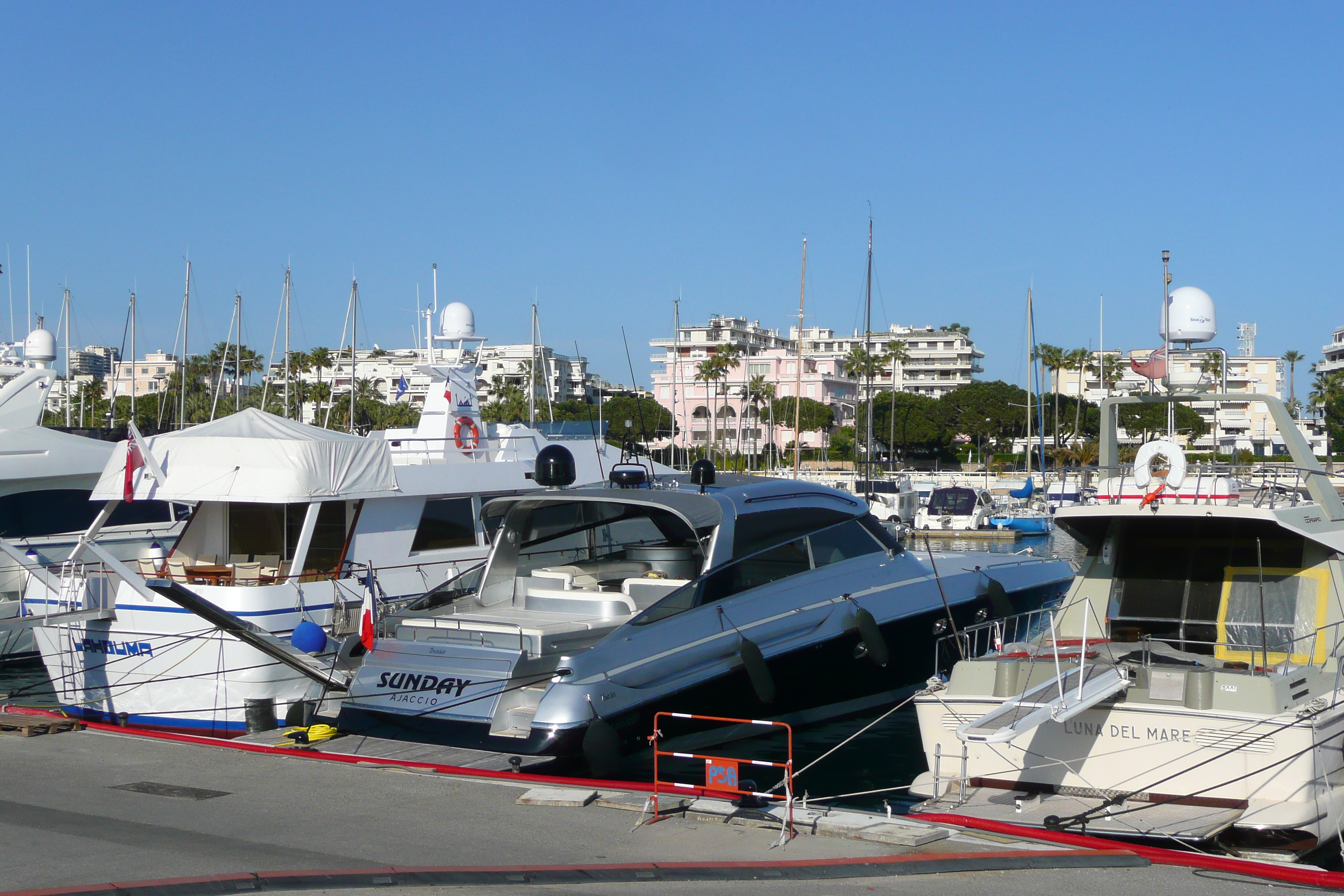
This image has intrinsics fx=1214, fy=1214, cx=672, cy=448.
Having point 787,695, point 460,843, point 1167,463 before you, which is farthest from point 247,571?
point 1167,463

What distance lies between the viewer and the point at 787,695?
11.2 metres

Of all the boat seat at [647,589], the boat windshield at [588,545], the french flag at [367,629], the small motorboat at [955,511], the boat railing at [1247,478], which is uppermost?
the boat railing at [1247,478]

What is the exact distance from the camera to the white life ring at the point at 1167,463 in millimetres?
9922

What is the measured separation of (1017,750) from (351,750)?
5.45 meters

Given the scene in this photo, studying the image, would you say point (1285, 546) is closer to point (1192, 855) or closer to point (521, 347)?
point (1192, 855)

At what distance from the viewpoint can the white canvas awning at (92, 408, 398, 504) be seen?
13.5 metres

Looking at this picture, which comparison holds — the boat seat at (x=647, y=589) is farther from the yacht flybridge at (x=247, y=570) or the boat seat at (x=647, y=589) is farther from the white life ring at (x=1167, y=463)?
the white life ring at (x=1167, y=463)

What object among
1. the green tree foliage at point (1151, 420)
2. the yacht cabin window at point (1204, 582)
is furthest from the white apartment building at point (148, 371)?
the yacht cabin window at point (1204, 582)

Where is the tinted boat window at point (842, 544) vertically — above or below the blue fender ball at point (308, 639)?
above

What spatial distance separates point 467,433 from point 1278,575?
12.2 m

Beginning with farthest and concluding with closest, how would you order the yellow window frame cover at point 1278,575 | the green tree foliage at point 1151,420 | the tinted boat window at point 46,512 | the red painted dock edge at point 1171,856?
the green tree foliage at point 1151,420 < the tinted boat window at point 46,512 < the yellow window frame cover at point 1278,575 < the red painted dock edge at point 1171,856

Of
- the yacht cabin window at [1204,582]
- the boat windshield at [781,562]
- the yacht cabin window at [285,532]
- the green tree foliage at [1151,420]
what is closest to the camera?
the yacht cabin window at [1204,582]

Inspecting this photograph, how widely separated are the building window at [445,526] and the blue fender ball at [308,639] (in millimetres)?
2861

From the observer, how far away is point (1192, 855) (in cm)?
712
